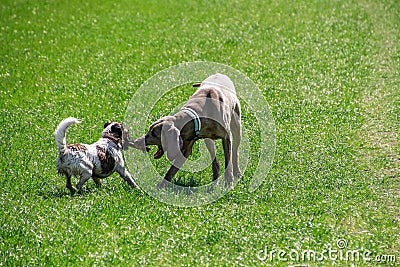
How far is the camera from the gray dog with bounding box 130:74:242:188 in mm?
11500

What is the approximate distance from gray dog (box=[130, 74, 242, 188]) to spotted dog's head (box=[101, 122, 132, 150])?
0.27 metres

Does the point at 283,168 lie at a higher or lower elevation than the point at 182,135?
lower

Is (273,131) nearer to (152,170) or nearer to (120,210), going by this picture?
(152,170)

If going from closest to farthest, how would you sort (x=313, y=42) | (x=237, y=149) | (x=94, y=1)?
(x=237, y=149)
(x=313, y=42)
(x=94, y=1)

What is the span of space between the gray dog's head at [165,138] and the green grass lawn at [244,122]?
791 millimetres

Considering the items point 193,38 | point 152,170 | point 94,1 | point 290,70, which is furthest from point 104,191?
point 94,1

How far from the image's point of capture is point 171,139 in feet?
37.3

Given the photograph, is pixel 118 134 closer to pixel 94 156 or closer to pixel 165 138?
pixel 94 156

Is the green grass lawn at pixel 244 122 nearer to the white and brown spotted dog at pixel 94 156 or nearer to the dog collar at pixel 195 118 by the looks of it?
the white and brown spotted dog at pixel 94 156

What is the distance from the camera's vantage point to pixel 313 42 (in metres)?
24.0

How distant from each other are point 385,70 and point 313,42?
143 inches

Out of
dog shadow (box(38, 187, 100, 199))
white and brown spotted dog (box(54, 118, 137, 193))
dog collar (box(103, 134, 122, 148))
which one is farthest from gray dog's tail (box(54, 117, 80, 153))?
dog collar (box(103, 134, 122, 148))

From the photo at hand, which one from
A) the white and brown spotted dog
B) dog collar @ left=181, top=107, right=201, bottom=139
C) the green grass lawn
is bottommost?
the green grass lawn

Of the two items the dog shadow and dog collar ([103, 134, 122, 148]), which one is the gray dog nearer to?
dog collar ([103, 134, 122, 148])
